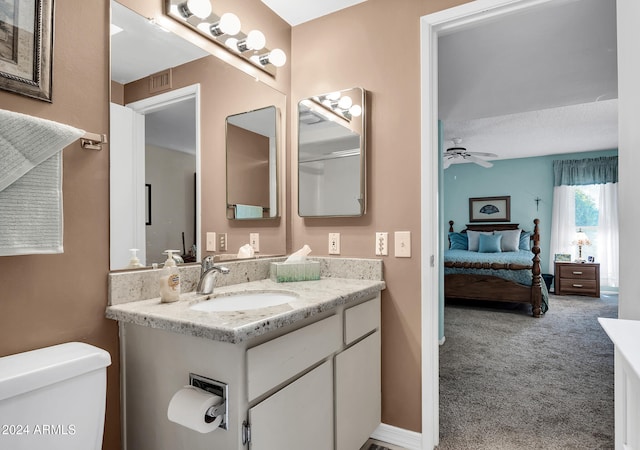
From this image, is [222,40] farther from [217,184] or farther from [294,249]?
[294,249]

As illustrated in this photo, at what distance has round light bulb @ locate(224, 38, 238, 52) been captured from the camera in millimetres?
1814

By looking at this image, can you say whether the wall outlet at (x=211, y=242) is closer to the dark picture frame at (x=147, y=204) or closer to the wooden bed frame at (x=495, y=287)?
the dark picture frame at (x=147, y=204)

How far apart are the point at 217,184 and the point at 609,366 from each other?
133 inches

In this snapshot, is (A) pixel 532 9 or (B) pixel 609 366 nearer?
(A) pixel 532 9

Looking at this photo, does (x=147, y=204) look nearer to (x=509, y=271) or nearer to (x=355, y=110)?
(x=355, y=110)

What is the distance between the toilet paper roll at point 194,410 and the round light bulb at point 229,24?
5.13 feet

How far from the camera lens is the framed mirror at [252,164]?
1917 mm

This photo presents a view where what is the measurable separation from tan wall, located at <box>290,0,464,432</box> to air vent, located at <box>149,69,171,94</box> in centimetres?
93

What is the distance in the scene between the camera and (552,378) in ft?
9.04

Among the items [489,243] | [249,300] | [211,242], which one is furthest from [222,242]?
[489,243]

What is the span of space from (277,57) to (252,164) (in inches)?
24.1

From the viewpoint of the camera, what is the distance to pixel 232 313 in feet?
3.81

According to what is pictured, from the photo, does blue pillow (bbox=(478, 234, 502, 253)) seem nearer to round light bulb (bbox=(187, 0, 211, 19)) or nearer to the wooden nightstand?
the wooden nightstand

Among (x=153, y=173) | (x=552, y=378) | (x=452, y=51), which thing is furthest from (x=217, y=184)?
(x=552, y=378)
